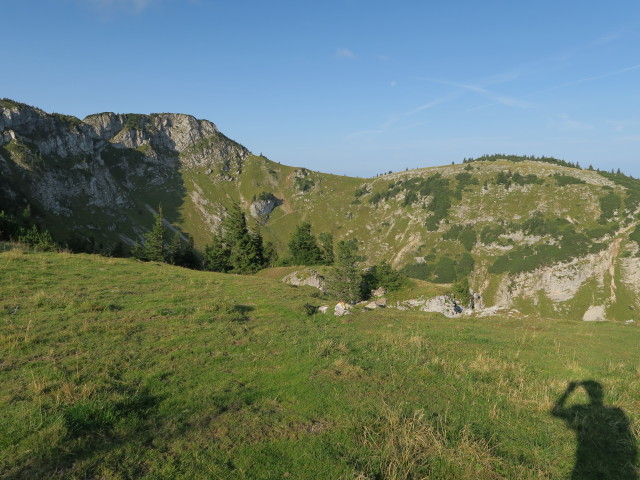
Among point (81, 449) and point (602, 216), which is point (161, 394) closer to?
point (81, 449)

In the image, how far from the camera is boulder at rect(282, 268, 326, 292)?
52.2m

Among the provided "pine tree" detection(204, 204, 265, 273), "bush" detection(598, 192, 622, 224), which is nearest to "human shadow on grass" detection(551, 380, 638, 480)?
"pine tree" detection(204, 204, 265, 273)

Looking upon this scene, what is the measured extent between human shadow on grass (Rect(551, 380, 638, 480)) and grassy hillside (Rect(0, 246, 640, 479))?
77 mm

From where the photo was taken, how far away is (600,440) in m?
8.79

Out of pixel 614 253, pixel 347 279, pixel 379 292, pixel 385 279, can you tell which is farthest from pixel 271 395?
pixel 614 253

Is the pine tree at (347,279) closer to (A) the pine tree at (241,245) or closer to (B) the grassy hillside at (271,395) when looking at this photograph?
(A) the pine tree at (241,245)

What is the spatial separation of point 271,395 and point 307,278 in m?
43.2

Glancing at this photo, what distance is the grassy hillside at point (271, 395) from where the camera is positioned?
707 cm

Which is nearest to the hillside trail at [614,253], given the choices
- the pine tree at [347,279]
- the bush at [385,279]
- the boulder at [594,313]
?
the boulder at [594,313]

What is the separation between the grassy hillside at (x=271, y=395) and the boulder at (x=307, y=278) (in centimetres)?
3253

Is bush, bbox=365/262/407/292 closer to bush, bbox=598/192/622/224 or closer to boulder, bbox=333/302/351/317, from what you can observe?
boulder, bbox=333/302/351/317

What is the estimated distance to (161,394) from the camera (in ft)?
30.9

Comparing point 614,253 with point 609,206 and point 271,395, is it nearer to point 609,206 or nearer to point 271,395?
point 609,206

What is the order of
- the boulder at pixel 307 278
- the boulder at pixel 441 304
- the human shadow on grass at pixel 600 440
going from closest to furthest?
the human shadow on grass at pixel 600 440 → the boulder at pixel 441 304 → the boulder at pixel 307 278
